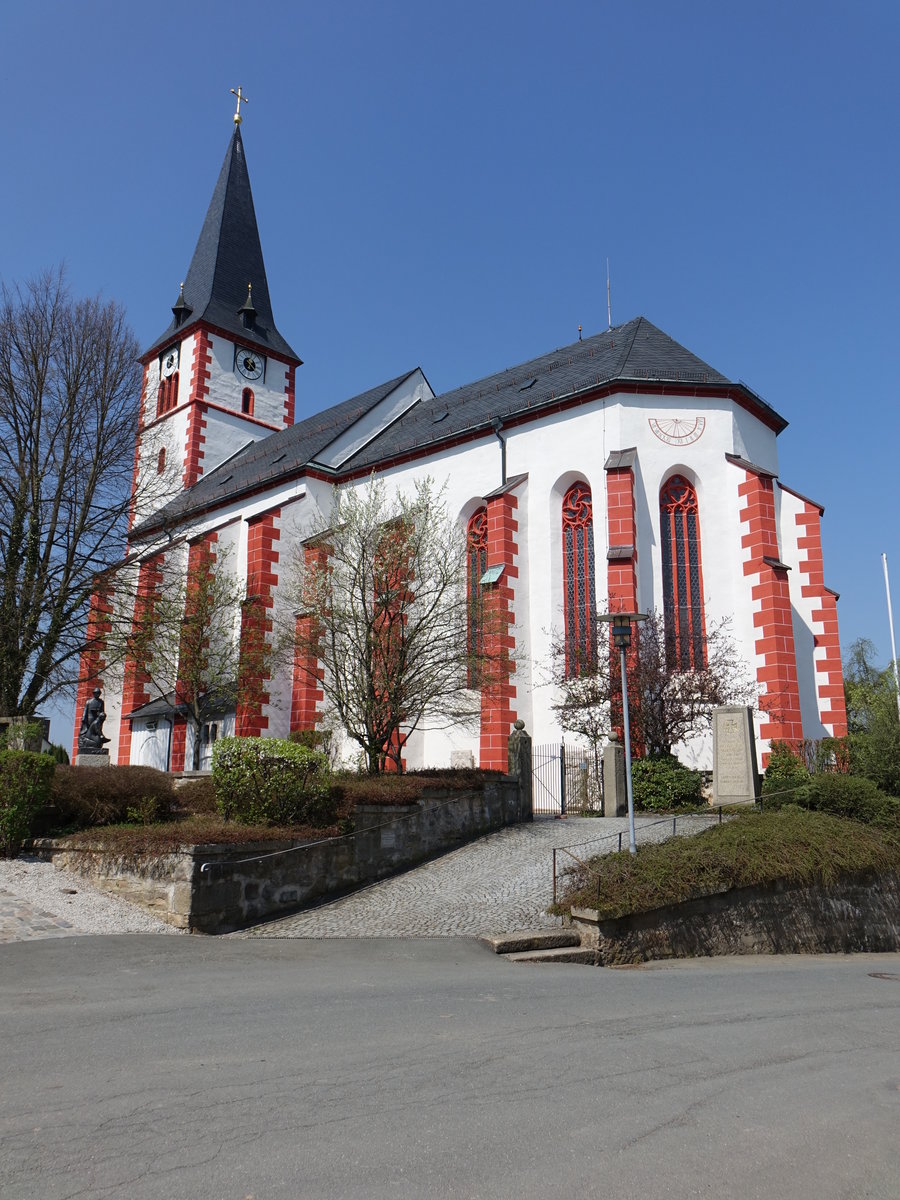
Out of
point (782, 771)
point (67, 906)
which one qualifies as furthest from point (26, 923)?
point (782, 771)

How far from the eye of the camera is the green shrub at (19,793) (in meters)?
11.4

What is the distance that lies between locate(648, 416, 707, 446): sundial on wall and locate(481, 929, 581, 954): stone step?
1378cm

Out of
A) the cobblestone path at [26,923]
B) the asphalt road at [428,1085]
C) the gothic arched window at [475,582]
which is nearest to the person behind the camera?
the asphalt road at [428,1085]

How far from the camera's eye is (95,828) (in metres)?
11.6

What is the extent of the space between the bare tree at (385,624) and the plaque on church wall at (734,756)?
4.63m

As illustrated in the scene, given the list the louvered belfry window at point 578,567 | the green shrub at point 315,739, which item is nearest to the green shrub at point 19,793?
the green shrub at point 315,739

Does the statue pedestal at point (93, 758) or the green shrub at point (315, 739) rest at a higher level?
the green shrub at point (315, 739)

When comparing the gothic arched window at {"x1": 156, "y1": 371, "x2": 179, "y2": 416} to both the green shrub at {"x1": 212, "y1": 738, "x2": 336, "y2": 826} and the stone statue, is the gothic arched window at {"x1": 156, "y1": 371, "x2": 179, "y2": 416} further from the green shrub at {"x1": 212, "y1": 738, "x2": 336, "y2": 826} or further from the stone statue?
the green shrub at {"x1": 212, "y1": 738, "x2": 336, "y2": 826}

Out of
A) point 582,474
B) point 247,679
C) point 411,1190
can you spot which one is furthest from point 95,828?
point 582,474

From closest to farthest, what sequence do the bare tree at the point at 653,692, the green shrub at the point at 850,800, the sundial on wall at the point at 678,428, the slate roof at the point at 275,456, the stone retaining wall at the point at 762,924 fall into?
the stone retaining wall at the point at 762,924 → the green shrub at the point at 850,800 → the bare tree at the point at 653,692 → the sundial on wall at the point at 678,428 → the slate roof at the point at 275,456

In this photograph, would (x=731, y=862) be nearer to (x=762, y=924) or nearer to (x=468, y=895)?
(x=762, y=924)

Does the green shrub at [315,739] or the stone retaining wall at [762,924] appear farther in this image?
the green shrub at [315,739]

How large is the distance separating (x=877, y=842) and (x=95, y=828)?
10093 mm

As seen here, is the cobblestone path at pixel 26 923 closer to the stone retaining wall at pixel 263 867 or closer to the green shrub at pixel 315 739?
the stone retaining wall at pixel 263 867
